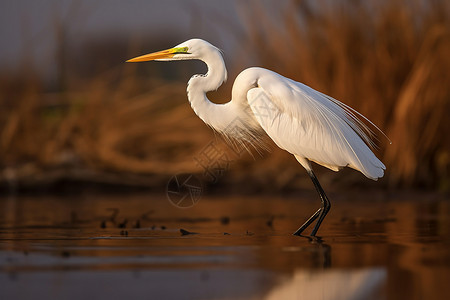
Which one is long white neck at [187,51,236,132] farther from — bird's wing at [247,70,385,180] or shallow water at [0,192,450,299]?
shallow water at [0,192,450,299]

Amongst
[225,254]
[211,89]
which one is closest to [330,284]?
[225,254]

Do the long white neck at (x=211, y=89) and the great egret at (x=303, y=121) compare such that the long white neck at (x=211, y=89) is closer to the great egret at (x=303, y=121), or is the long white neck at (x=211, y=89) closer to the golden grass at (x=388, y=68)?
the great egret at (x=303, y=121)

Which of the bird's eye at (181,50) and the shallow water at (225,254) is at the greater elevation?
the bird's eye at (181,50)

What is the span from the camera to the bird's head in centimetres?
606

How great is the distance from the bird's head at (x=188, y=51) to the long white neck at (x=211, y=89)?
0.15 feet

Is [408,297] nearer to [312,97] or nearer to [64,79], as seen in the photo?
[312,97]

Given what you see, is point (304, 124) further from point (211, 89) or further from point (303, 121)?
point (211, 89)

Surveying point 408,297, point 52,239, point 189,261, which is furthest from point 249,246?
point 408,297

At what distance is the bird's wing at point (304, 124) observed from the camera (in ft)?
18.7

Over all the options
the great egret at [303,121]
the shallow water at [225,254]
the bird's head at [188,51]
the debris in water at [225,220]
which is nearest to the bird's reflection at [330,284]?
the shallow water at [225,254]

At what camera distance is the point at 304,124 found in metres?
5.75

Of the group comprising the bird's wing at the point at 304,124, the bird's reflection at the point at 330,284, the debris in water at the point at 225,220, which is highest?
the bird's wing at the point at 304,124

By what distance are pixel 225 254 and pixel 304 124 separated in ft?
5.96

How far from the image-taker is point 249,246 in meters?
4.57
